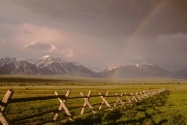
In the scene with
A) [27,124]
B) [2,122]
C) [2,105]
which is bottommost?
[27,124]

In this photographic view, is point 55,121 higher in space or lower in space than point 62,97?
lower

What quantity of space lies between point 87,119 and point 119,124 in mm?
1947

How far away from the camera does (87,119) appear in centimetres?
1550

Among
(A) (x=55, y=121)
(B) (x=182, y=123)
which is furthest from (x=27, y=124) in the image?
(B) (x=182, y=123)

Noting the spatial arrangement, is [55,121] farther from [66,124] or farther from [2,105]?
[2,105]

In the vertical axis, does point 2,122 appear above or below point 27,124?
above

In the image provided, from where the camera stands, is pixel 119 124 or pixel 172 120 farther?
pixel 172 120

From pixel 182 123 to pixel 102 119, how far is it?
17.2 feet

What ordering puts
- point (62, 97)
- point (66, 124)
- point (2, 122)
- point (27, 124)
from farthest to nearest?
point (27, 124) → point (62, 97) → point (66, 124) → point (2, 122)

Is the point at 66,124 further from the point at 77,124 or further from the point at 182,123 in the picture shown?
the point at 182,123

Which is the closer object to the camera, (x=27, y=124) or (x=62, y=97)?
(x=62, y=97)

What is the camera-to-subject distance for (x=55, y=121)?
46.3 ft

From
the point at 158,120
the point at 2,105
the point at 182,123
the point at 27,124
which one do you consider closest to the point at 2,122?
the point at 2,105

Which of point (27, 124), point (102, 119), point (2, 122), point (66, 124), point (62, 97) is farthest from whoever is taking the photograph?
point (27, 124)
